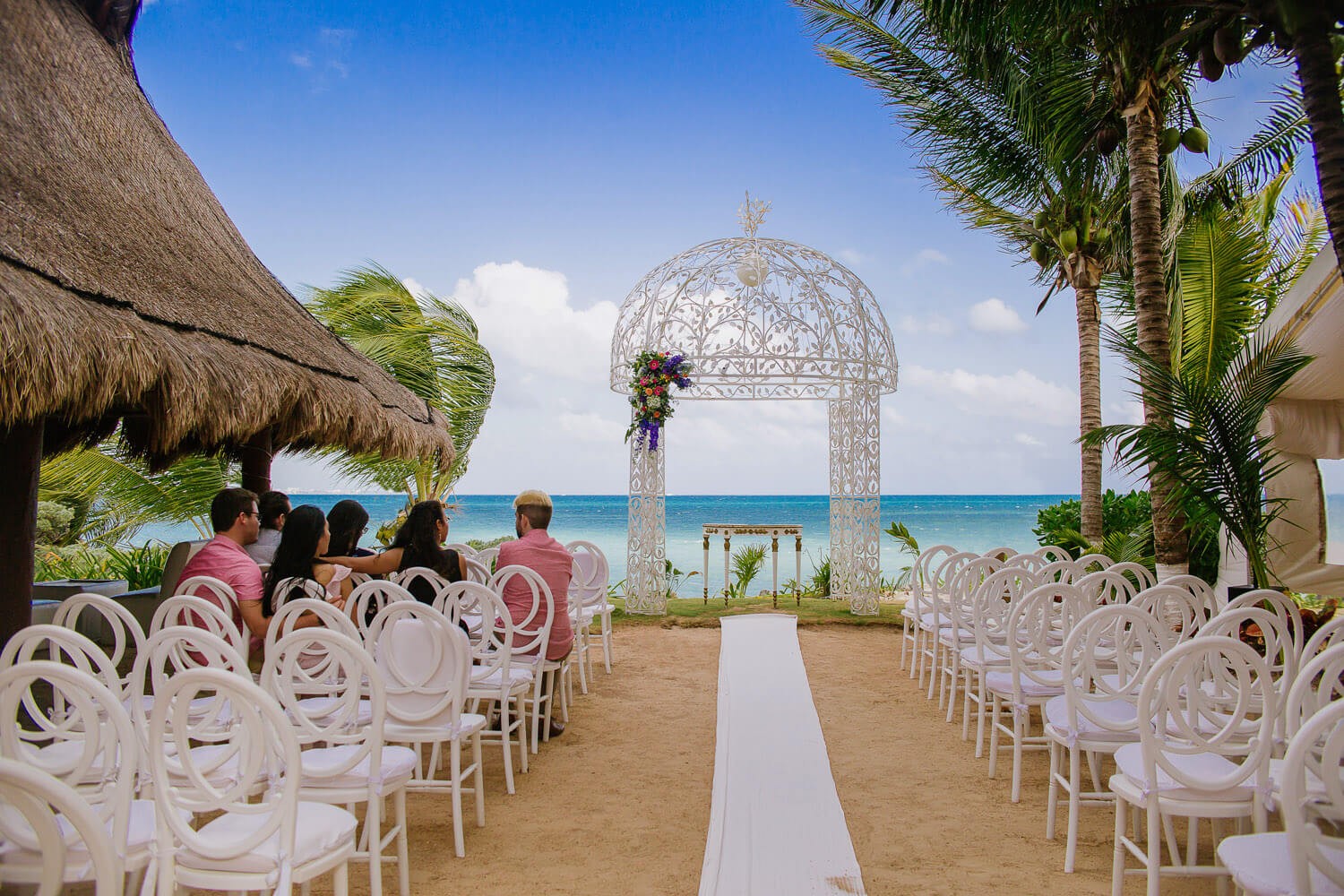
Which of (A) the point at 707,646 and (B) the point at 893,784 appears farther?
(A) the point at 707,646

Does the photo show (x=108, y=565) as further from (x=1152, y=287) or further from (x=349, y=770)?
(x=1152, y=287)

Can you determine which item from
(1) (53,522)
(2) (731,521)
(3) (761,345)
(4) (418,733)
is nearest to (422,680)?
(4) (418,733)

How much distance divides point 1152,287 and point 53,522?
44.6 ft

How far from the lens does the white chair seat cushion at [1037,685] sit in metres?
4.09

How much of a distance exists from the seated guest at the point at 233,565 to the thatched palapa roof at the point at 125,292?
38 centimetres

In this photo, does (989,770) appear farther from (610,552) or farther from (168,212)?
(610,552)

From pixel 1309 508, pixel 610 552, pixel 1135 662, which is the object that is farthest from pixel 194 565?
pixel 610 552

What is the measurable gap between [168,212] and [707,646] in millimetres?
5648

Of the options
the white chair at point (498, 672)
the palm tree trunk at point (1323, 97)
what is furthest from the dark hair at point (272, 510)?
the palm tree trunk at point (1323, 97)

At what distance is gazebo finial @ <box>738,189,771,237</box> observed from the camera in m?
10.0

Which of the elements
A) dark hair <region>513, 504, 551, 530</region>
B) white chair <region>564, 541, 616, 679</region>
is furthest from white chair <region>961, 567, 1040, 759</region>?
white chair <region>564, 541, 616, 679</region>

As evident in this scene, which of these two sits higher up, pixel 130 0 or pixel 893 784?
pixel 130 0

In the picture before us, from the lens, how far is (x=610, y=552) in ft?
115

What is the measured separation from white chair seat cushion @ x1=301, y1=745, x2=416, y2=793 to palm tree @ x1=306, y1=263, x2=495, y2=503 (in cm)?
825
